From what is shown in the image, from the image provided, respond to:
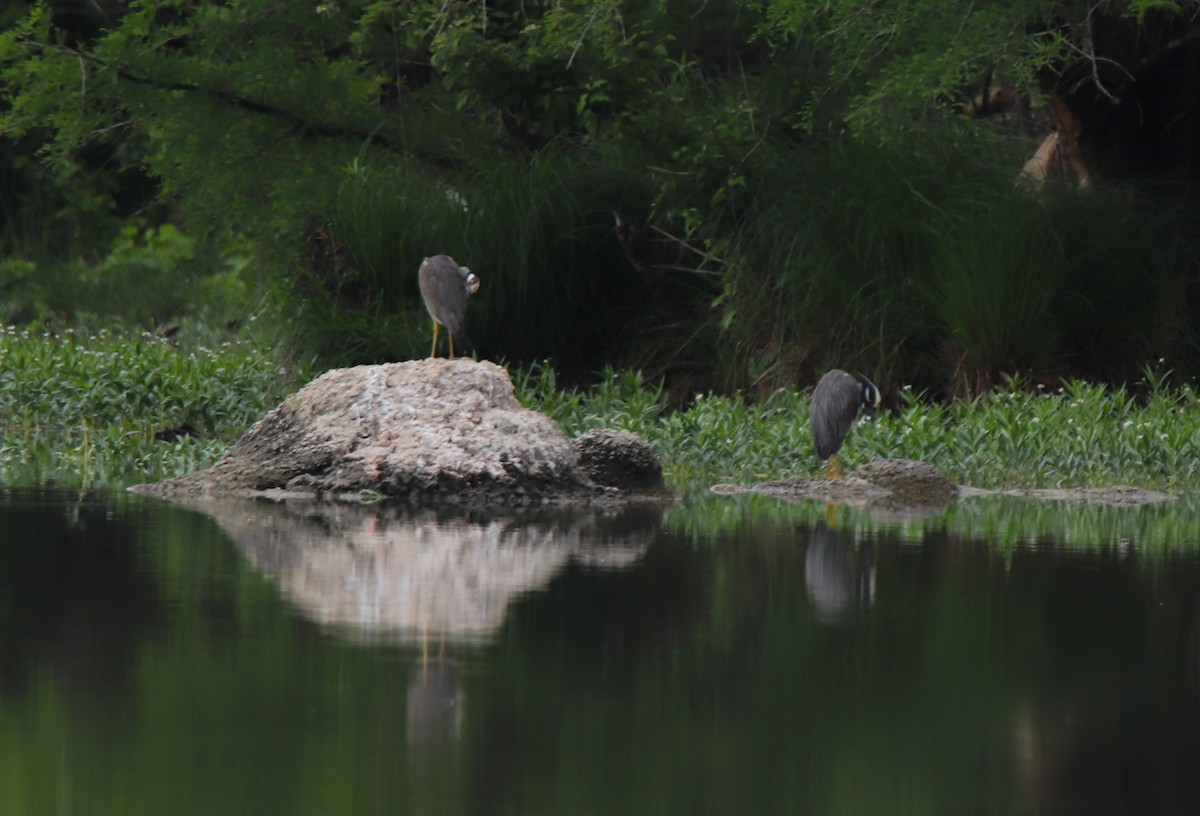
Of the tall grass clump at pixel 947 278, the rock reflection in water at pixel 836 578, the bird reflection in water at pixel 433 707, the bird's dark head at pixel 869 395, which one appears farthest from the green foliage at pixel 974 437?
the bird reflection in water at pixel 433 707

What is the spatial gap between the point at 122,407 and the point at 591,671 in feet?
33.8

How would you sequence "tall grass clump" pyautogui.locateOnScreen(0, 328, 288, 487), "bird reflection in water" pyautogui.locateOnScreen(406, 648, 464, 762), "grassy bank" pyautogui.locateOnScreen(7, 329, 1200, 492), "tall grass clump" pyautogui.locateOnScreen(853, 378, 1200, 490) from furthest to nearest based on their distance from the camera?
"tall grass clump" pyautogui.locateOnScreen(0, 328, 288, 487)
"grassy bank" pyautogui.locateOnScreen(7, 329, 1200, 492)
"tall grass clump" pyautogui.locateOnScreen(853, 378, 1200, 490)
"bird reflection in water" pyautogui.locateOnScreen(406, 648, 464, 762)

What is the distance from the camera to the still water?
4.55m

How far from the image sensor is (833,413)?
11953mm

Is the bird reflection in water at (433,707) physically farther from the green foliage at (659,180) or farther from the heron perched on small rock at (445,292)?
the green foliage at (659,180)

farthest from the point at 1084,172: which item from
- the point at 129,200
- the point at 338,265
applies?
the point at 129,200

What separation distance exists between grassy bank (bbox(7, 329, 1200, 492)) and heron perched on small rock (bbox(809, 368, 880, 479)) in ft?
1.35

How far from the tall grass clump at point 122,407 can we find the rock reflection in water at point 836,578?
Result: 195 inches

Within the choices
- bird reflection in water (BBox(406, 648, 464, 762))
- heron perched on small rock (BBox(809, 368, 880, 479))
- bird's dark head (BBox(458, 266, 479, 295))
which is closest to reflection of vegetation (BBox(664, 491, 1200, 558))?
heron perched on small rock (BBox(809, 368, 880, 479))

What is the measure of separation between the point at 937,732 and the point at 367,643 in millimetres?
1892

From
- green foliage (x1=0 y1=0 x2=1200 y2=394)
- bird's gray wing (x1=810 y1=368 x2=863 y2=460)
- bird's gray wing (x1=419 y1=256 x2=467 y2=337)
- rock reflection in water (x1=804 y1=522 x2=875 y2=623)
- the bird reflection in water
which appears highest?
green foliage (x1=0 y1=0 x2=1200 y2=394)

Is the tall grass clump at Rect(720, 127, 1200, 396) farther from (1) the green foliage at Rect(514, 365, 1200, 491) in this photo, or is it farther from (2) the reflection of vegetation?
(2) the reflection of vegetation

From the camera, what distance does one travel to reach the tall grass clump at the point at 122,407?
1279 centimetres

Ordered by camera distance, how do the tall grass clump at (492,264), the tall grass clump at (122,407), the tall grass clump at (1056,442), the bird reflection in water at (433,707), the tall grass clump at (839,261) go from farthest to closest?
the tall grass clump at (492,264) → the tall grass clump at (839,261) → the tall grass clump at (122,407) → the tall grass clump at (1056,442) → the bird reflection in water at (433,707)
